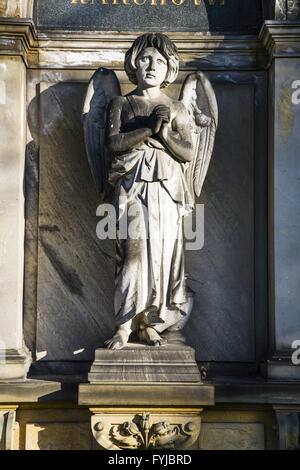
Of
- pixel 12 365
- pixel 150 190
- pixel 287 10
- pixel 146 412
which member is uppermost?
pixel 287 10

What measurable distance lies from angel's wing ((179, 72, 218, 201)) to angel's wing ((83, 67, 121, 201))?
2.04 feet

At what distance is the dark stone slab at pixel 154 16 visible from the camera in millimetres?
7469

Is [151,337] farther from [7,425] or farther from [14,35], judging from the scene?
[14,35]

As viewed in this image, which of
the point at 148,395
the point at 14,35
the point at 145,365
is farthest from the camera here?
the point at 14,35

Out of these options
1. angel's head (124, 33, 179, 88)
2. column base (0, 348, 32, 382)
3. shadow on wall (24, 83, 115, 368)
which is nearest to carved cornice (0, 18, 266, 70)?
shadow on wall (24, 83, 115, 368)

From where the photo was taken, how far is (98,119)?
7.05 metres

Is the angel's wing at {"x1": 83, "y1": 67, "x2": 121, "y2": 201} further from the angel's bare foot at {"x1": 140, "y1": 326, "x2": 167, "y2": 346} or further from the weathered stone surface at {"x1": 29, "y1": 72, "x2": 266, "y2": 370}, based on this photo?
the angel's bare foot at {"x1": 140, "y1": 326, "x2": 167, "y2": 346}

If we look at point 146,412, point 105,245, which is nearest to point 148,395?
point 146,412

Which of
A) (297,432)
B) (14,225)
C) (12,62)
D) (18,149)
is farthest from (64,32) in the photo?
(297,432)

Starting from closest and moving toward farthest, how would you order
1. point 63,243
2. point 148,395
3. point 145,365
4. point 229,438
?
point 148,395
point 145,365
point 229,438
point 63,243

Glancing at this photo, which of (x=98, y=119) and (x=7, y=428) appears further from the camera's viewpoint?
(x=98, y=119)

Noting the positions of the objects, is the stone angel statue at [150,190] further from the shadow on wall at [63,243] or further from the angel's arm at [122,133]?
the shadow on wall at [63,243]

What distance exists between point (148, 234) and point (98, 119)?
119 centimetres

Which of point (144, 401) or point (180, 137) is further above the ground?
point (180, 137)
